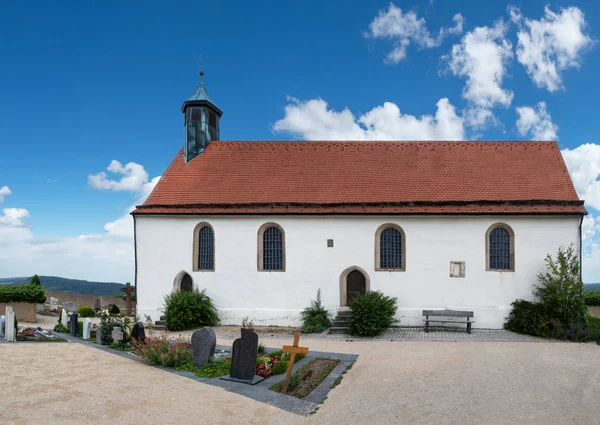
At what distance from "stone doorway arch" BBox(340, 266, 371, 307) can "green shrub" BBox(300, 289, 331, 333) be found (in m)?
0.94

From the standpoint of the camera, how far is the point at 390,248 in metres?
19.4

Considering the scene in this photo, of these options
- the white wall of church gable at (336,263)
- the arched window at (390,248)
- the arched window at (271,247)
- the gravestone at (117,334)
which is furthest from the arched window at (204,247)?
the arched window at (390,248)

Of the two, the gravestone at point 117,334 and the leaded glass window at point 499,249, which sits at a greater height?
the leaded glass window at point 499,249

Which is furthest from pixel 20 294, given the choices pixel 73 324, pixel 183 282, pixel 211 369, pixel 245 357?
pixel 245 357

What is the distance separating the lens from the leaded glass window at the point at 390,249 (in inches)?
760

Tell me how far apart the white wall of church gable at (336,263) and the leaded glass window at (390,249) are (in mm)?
356

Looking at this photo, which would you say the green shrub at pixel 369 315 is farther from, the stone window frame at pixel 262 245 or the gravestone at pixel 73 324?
the gravestone at pixel 73 324

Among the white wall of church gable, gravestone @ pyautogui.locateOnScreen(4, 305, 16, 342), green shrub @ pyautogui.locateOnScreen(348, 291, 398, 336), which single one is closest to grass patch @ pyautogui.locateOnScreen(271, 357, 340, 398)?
green shrub @ pyautogui.locateOnScreen(348, 291, 398, 336)

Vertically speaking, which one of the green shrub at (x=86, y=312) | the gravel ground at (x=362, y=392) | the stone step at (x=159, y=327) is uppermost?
the gravel ground at (x=362, y=392)

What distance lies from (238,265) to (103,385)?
32.6 feet

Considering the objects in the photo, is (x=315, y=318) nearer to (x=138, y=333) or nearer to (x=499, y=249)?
(x=138, y=333)

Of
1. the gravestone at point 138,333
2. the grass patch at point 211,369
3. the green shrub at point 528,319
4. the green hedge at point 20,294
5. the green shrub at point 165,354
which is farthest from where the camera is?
the green hedge at point 20,294

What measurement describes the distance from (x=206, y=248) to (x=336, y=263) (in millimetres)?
5917

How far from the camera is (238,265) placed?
19.9 meters
